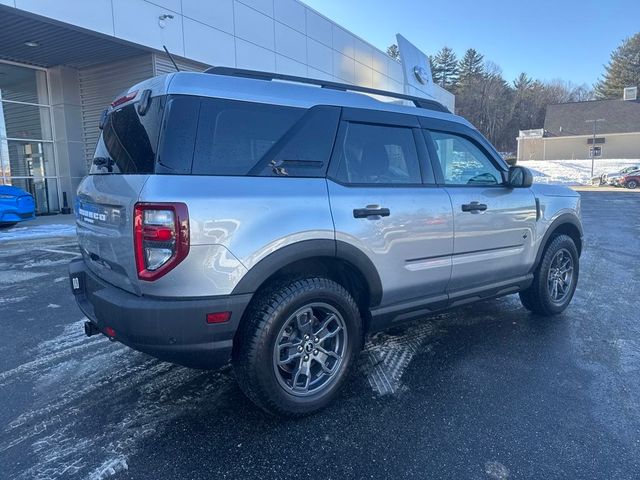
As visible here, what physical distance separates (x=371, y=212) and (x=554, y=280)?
285cm

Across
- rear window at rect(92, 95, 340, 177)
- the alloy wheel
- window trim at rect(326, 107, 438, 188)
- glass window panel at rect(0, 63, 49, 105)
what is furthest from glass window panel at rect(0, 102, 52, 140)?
the alloy wheel

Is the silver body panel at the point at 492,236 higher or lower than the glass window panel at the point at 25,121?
lower

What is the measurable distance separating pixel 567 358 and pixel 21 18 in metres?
13.3

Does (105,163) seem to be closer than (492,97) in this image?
Yes

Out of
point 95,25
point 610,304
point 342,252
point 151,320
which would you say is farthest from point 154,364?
point 95,25

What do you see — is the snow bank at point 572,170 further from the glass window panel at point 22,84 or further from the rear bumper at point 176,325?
the rear bumper at point 176,325

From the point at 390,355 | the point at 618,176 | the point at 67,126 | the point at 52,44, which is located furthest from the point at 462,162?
the point at 618,176

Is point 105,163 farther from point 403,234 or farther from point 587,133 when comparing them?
point 587,133

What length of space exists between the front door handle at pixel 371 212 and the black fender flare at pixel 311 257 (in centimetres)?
22

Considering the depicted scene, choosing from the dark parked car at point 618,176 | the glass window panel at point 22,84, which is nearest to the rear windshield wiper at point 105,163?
the glass window panel at point 22,84

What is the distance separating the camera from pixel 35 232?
11477mm

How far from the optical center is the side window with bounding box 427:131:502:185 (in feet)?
12.1

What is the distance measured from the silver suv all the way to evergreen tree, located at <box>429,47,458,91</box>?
273 ft

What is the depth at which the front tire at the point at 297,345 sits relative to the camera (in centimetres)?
258
